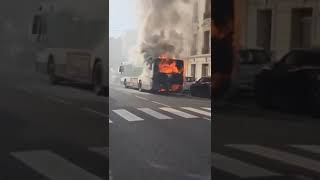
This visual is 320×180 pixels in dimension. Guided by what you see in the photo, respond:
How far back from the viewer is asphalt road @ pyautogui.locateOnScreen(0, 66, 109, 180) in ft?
13.7

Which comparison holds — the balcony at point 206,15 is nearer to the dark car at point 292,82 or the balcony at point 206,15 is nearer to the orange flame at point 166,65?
the orange flame at point 166,65

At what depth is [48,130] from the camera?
4258 mm

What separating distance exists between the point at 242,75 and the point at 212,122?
1.58 ft

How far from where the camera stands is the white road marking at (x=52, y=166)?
166 inches

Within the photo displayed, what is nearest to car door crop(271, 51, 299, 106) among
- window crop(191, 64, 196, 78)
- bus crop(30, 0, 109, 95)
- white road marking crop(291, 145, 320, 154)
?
white road marking crop(291, 145, 320, 154)

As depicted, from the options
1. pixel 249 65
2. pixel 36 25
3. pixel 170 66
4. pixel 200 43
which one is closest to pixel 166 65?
pixel 170 66

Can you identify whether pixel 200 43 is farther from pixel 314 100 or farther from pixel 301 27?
pixel 314 100

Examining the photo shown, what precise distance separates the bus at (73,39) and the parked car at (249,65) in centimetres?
114

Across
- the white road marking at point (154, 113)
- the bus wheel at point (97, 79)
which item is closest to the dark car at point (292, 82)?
the white road marking at point (154, 113)

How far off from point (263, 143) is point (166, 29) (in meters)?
1.25

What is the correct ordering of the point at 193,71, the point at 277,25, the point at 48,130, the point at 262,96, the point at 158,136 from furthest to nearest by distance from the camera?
the point at 262,96 < the point at 277,25 < the point at 193,71 < the point at 158,136 < the point at 48,130

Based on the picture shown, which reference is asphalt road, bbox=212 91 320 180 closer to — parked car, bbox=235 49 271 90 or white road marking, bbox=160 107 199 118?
parked car, bbox=235 49 271 90

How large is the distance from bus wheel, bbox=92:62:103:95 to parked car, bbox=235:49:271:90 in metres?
1.16

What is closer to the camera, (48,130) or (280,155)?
(48,130)
